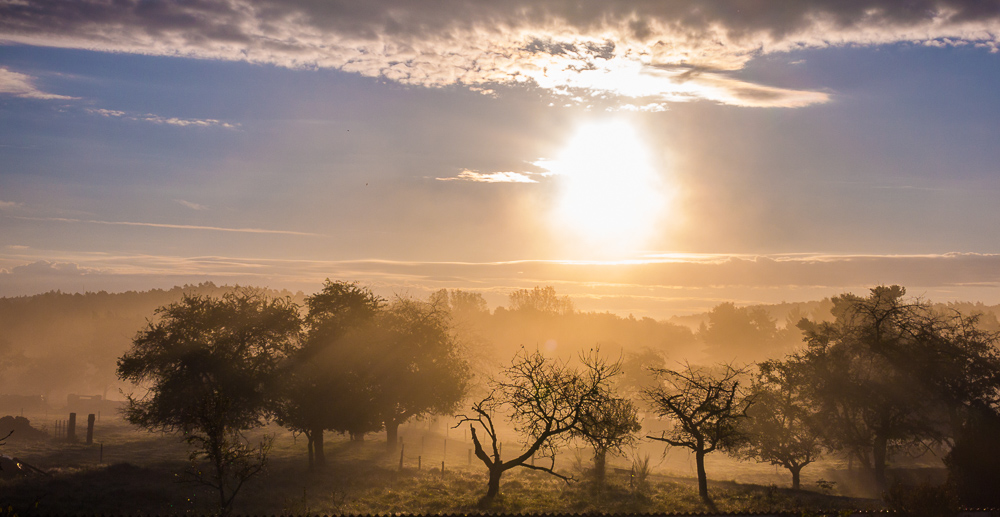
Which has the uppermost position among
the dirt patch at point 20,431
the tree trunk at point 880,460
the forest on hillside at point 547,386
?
the forest on hillside at point 547,386

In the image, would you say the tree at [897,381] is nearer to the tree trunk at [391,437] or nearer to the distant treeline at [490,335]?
the tree trunk at [391,437]

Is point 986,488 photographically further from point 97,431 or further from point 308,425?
point 97,431

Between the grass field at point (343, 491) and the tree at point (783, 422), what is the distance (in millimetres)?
7072

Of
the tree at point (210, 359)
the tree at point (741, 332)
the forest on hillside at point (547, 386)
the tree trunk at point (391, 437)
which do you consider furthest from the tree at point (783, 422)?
the tree at point (741, 332)

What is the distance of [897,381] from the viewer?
1676 inches

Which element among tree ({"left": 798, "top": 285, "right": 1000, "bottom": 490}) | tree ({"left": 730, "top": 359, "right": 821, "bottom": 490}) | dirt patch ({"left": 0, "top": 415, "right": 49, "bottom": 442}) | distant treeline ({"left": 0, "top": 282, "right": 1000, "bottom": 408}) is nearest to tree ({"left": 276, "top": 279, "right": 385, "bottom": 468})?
tree ({"left": 730, "top": 359, "right": 821, "bottom": 490})

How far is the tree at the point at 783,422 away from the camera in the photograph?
44.0 meters

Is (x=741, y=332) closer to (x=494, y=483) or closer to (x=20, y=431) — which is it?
(x=494, y=483)

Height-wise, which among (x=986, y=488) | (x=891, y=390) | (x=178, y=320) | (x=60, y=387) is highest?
(x=178, y=320)

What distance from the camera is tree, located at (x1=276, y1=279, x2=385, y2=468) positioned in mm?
41338

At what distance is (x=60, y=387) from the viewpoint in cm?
12875

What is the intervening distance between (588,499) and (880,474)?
87.2 ft

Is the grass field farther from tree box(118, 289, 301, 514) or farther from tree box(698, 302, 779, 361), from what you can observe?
tree box(698, 302, 779, 361)

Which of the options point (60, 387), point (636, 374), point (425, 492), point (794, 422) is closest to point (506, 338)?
point (636, 374)
